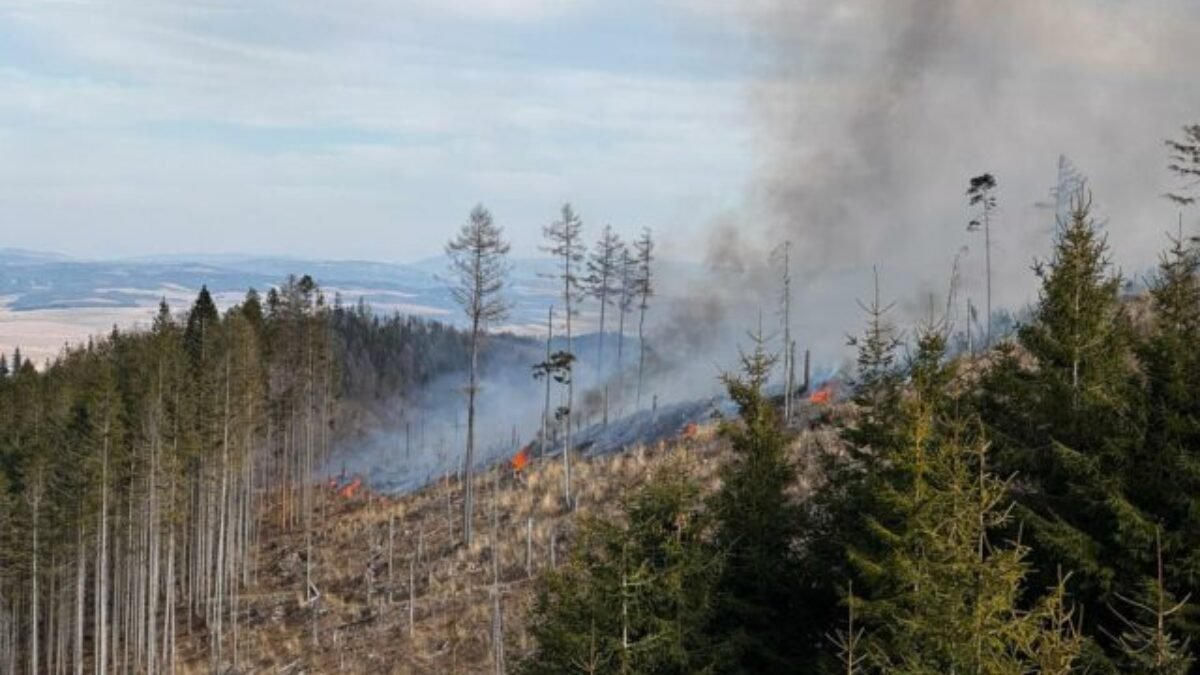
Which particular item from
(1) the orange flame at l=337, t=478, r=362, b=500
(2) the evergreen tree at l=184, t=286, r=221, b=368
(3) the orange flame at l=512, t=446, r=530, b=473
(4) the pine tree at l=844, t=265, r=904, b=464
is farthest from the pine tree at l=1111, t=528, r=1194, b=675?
(1) the orange flame at l=337, t=478, r=362, b=500

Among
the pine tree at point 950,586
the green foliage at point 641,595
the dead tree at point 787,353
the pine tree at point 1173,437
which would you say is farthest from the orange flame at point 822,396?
the pine tree at point 950,586

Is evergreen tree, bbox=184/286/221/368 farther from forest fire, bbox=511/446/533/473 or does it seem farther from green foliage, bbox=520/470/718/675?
green foliage, bbox=520/470/718/675

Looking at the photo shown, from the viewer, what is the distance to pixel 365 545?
53.8 m

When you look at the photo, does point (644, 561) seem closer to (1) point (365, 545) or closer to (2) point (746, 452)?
(2) point (746, 452)

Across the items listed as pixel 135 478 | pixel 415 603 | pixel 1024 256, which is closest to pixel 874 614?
pixel 415 603

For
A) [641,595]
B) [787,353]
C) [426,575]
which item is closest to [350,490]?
[426,575]

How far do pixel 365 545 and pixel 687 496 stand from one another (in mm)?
39725

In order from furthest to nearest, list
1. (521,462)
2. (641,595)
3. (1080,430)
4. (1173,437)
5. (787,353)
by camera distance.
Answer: (521,462), (787,353), (641,595), (1080,430), (1173,437)

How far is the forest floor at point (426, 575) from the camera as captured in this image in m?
35.9

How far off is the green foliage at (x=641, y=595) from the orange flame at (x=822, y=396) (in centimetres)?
3698

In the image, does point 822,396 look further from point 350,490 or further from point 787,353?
point 350,490

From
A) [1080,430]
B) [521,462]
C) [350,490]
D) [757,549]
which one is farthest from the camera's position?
[350,490]

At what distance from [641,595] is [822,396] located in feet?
140

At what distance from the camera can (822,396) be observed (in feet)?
189
